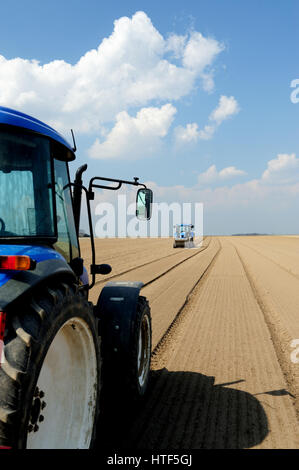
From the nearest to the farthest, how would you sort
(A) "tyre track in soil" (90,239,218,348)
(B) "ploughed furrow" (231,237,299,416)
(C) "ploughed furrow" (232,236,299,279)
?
(B) "ploughed furrow" (231,237,299,416) < (A) "tyre track in soil" (90,239,218,348) < (C) "ploughed furrow" (232,236,299,279)

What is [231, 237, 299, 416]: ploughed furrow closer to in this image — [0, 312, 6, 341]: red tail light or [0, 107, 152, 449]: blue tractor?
[0, 107, 152, 449]: blue tractor

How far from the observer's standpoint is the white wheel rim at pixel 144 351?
141 inches

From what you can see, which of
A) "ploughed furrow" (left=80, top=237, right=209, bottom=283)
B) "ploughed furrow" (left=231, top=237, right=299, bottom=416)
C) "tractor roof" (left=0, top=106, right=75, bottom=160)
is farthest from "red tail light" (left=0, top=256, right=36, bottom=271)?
"ploughed furrow" (left=80, top=237, right=209, bottom=283)

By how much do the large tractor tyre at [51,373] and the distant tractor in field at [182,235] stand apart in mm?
32964

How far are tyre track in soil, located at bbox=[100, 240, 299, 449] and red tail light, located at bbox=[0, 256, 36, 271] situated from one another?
1.85 meters

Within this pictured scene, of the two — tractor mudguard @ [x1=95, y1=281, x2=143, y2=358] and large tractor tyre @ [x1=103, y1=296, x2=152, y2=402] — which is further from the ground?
tractor mudguard @ [x1=95, y1=281, x2=143, y2=358]

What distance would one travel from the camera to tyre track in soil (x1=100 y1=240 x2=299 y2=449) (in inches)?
116

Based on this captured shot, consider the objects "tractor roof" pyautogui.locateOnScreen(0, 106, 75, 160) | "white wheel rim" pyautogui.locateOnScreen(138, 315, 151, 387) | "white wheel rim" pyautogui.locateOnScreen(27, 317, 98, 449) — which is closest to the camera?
"white wheel rim" pyautogui.locateOnScreen(27, 317, 98, 449)

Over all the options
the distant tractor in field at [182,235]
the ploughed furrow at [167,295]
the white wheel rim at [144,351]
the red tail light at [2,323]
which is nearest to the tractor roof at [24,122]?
the red tail light at [2,323]

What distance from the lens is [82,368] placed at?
221 centimetres

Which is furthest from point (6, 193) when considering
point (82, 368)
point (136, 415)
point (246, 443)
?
point (246, 443)

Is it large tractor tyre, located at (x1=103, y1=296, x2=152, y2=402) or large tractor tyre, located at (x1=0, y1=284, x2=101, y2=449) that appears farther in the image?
large tractor tyre, located at (x1=103, y1=296, x2=152, y2=402)

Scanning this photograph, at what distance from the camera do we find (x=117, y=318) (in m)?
3.22

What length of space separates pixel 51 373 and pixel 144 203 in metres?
1.75
